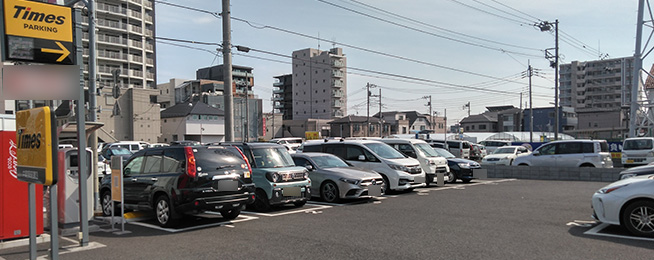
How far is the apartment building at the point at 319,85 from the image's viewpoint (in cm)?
8662

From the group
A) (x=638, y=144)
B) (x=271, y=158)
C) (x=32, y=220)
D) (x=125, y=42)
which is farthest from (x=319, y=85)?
(x=32, y=220)

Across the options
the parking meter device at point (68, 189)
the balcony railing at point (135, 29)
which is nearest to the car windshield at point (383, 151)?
the parking meter device at point (68, 189)

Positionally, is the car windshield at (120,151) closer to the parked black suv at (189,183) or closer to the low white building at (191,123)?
the parked black suv at (189,183)

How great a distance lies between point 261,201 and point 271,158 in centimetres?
113

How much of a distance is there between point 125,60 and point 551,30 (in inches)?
1857

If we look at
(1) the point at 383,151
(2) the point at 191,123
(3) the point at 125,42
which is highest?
(3) the point at 125,42

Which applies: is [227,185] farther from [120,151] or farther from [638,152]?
[638,152]

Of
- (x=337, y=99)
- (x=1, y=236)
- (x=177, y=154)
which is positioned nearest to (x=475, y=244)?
(x=177, y=154)

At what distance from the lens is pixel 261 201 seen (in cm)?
1021

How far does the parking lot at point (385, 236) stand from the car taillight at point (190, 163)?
1051 mm

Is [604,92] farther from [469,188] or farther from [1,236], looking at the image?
[1,236]

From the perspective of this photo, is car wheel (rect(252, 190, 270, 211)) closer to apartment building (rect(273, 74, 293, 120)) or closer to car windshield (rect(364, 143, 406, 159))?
car windshield (rect(364, 143, 406, 159))

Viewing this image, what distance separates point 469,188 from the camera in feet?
49.7

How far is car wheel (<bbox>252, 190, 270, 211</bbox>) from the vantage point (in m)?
10.1
